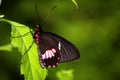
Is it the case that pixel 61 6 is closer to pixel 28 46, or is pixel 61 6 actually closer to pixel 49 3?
pixel 49 3

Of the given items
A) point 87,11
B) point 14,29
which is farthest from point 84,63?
point 14,29

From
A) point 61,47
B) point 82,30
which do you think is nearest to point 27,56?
point 61,47

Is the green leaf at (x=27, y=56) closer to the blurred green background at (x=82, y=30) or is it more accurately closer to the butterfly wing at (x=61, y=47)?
the butterfly wing at (x=61, y=47)

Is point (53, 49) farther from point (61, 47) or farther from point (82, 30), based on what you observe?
point (82, 30)

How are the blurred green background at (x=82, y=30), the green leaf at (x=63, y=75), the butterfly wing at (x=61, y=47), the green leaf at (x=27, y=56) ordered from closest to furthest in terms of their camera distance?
the green leaf at (x=27, y=56), the butterfly wing at (x=61, y=47), the green leaf at (x=63, y=75), the blurred green background at (x=82, y=30)

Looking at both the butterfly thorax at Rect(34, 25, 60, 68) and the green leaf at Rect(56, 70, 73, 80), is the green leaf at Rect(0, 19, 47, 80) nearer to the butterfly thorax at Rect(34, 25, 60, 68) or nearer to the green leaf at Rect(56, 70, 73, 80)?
the butterfly thorax at Rect(34, 25, 60, 68)

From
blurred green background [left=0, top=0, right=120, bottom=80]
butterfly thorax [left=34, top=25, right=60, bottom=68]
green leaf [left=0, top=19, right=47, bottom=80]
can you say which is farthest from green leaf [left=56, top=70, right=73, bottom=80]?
blurred green background [left=0, top=0, right=120, bottom=80]

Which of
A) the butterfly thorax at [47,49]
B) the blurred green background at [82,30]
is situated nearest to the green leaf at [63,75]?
Result: the butterfly thorax at [47,49]
